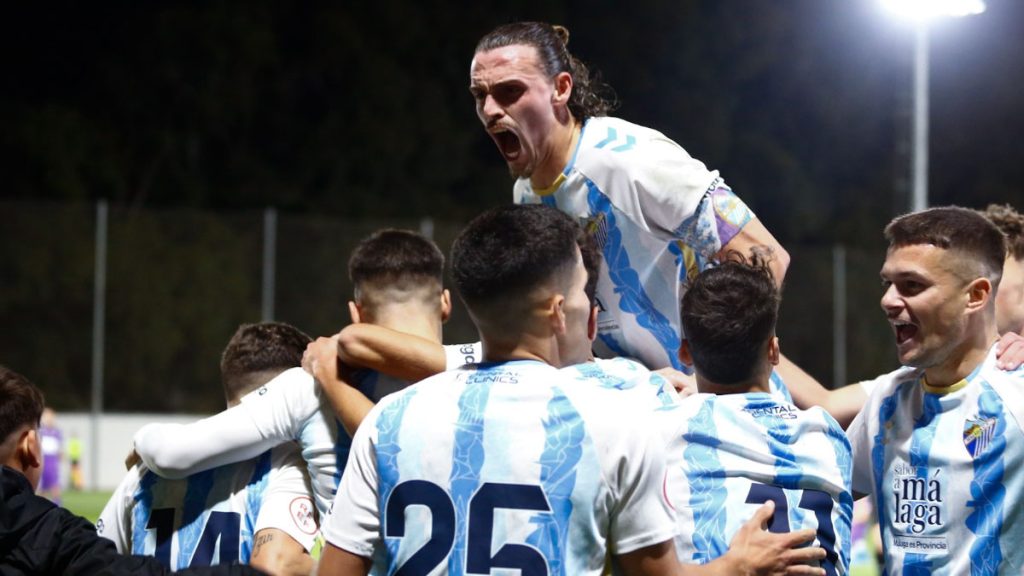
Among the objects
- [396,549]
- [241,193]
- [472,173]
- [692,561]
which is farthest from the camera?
[472,173]

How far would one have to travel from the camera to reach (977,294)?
3938mm

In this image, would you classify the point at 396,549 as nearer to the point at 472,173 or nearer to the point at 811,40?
the point at 472,173

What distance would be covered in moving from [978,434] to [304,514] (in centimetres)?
187

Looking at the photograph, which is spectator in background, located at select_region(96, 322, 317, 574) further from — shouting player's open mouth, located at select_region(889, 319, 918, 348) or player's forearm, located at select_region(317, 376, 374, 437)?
shouting player's open mouth, located at select_region(889, 319, 918, 348)

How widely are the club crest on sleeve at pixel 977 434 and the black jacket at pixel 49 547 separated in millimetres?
2101

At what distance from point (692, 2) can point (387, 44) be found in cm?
854

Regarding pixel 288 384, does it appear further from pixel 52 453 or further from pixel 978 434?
pixel 52 453

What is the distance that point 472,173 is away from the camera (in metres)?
32.4

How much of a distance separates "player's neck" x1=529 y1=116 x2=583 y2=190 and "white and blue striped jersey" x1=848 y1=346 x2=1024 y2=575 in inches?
47.1

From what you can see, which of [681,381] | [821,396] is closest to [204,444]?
[681,381]

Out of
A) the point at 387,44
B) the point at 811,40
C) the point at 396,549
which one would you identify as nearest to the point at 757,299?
the point at 396,549

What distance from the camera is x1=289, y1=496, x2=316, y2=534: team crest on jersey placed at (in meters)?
4.12

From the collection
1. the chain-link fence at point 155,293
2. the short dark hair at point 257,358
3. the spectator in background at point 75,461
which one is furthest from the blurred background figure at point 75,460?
the short dark hair at point 257,358

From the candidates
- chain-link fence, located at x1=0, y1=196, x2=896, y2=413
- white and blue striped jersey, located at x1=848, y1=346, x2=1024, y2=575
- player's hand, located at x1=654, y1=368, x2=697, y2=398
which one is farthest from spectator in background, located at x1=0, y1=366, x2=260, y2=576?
chain-link fence, located at x1=0, y1=196, x2=896, y2=413
